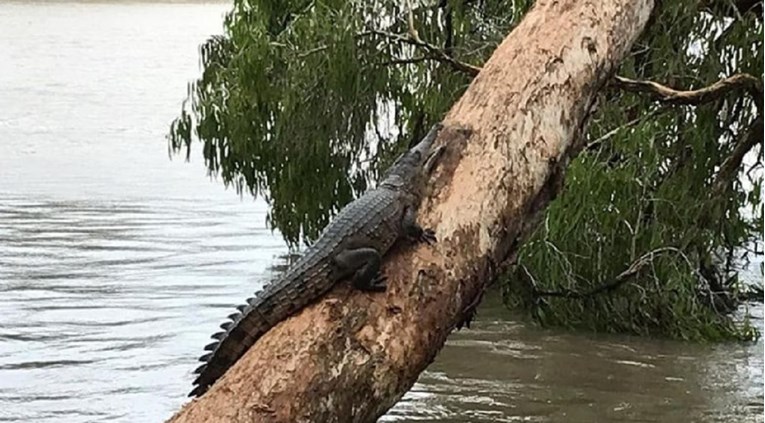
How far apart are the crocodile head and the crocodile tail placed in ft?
2.17

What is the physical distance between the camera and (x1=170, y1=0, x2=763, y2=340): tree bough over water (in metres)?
8.53

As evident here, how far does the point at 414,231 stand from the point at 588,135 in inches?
162

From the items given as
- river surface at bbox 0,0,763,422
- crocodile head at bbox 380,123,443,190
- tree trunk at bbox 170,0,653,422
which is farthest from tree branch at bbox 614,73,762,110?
crocodile head at bbox 380,123,443,190

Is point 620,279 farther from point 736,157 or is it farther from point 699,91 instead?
point 699,91

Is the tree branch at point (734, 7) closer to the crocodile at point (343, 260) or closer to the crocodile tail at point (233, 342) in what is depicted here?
the crocodile at point (343, 260)

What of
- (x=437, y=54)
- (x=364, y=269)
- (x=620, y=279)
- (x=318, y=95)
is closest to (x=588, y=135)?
(x=437, y=54)

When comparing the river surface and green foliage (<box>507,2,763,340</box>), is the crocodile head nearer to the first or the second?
the river surface

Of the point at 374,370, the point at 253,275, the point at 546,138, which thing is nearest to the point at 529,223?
the point at 546,138

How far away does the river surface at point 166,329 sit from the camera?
26.7 ft

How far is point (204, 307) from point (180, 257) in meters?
1.75

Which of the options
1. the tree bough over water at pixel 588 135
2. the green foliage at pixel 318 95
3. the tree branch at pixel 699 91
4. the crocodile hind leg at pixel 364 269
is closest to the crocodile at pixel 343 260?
the crocodile hind leg at pixel 364 269

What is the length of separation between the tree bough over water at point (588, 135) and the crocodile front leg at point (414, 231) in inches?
146

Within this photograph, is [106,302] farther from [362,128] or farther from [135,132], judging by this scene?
[135,132]

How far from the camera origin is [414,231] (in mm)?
4059
